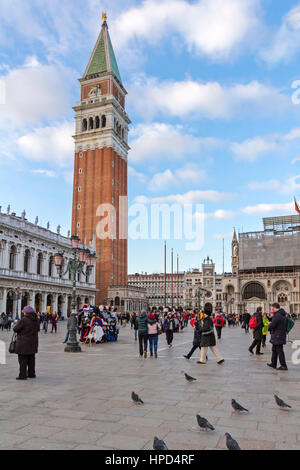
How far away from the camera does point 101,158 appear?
69.3 meters

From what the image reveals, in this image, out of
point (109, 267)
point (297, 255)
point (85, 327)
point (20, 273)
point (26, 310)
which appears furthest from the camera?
point (297, 255)

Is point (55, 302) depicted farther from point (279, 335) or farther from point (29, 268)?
point (279, 335)

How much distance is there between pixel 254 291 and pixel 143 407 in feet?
236

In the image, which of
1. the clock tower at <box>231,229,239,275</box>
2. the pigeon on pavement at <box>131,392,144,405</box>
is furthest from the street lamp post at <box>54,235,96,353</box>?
the clock tower at <box>231,229,239,275</box>

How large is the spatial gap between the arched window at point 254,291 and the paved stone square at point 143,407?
66404 millimetres

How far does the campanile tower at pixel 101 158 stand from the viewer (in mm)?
66500

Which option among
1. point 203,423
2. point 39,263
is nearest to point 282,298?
point 39,263

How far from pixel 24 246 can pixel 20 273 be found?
3.18 metres

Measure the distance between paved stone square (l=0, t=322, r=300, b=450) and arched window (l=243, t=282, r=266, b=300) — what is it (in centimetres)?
6640

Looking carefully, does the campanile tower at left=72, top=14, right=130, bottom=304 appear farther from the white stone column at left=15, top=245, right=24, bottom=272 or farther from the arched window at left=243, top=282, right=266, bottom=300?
the arched window at left=243, top=282, right=266, bottom=300

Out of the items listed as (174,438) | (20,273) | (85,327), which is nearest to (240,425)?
(174,438)

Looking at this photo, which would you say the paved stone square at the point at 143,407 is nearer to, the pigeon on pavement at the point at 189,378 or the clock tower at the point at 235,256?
the pigeon on pavement at the point at 189,378
